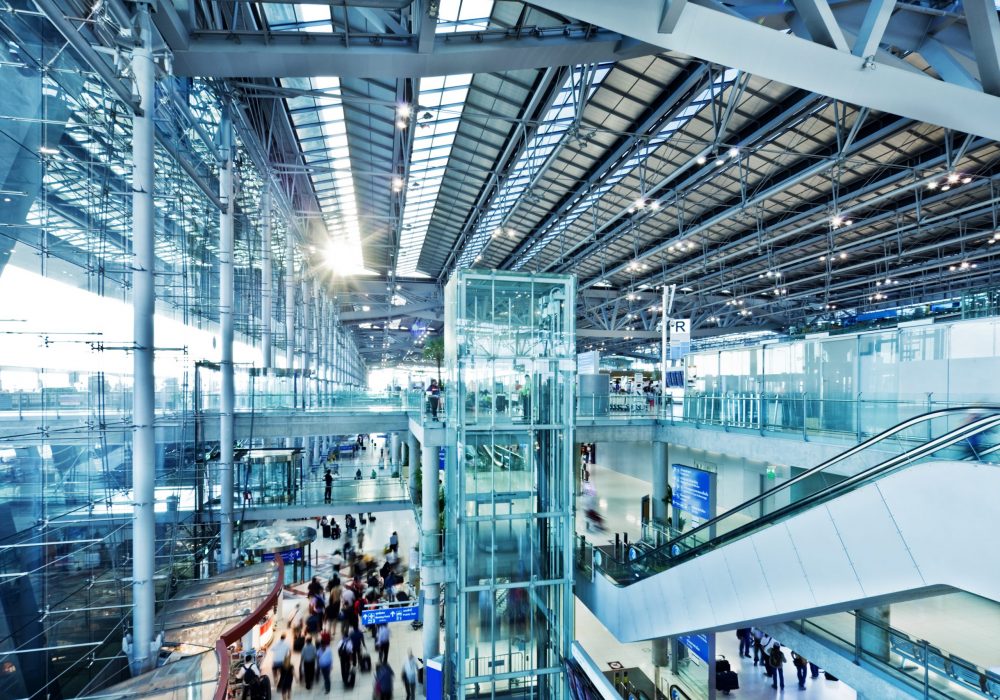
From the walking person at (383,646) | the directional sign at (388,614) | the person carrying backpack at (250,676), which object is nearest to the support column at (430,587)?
the directional sign at (388,614)

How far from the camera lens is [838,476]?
9.08 metres

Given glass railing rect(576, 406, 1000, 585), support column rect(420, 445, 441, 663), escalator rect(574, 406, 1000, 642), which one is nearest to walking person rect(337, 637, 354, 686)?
support column rect(420, 445, 441, 663)

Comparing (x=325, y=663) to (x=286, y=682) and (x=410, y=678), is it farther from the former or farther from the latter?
(x=410, y=678)

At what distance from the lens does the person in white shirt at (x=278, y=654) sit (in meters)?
12.8

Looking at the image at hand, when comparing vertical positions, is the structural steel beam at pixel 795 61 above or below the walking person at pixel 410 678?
above

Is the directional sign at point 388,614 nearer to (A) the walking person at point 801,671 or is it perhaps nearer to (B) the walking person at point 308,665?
(B) the walking person at point 308,665

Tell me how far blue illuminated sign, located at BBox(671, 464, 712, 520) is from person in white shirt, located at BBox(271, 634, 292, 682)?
35.4 ft

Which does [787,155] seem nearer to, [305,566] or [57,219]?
[57,219]

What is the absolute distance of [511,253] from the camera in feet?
113

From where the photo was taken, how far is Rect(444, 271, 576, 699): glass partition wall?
11906 mm

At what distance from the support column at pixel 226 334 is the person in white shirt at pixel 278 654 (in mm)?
3277

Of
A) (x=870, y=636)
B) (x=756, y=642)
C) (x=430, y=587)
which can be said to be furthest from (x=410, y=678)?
(x=870, y=636)

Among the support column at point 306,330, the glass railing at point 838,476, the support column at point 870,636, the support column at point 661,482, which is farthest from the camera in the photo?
the support column at point 306,330

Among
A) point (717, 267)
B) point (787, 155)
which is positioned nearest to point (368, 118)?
point (787, 155)
